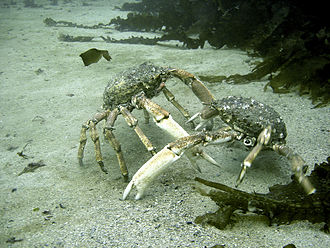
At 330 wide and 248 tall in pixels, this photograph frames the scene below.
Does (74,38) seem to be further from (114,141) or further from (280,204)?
(280,204)

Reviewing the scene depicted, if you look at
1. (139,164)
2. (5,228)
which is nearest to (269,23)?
(139,164)

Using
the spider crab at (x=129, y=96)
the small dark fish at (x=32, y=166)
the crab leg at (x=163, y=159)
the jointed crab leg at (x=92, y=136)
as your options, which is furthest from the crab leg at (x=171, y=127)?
the small dark fish at (x=32, y=166)

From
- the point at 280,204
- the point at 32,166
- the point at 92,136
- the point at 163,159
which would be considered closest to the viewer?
the point at 280,204

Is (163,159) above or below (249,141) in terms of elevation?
below

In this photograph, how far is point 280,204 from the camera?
237cm

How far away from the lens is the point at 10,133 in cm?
475

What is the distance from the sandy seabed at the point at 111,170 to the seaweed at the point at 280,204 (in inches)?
3.1

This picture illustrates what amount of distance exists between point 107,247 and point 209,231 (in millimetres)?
924

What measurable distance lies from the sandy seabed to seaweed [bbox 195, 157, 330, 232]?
0.26 feet

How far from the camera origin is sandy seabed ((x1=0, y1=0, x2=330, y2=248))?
7.86 feet

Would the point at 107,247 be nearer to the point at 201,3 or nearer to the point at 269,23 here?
the point at 269,23

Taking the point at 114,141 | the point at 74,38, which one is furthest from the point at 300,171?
the point at 74,38

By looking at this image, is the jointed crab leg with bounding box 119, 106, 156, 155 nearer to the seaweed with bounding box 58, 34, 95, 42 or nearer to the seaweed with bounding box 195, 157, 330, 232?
the seaweed with bounding box 195, 157, 330, 232

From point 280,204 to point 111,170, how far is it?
7.27 feet
